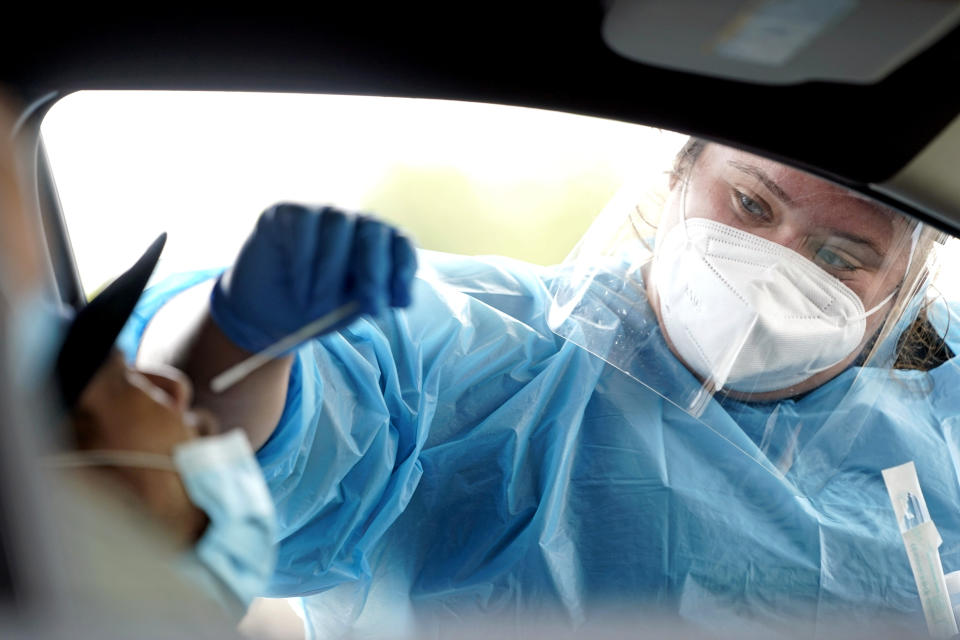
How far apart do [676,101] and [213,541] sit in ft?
1.51

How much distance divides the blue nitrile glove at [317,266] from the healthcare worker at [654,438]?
368 millimetres

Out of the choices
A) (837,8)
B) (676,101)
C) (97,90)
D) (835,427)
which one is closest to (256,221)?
(97,90)

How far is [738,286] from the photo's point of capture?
1001mm

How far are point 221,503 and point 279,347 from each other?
0.13m

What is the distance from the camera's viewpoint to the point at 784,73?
0.56m

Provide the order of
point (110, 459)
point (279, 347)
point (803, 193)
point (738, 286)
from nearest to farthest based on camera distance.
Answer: point (110, 459) → point (279, 347) → point (803, 193) → point (738, 286)

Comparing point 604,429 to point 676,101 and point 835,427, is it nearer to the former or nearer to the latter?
point 835,427

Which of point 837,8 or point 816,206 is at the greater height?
point 837,8

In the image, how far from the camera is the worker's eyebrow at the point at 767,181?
36.4 inches

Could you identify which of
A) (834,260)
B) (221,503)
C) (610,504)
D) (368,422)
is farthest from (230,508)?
(834,260)

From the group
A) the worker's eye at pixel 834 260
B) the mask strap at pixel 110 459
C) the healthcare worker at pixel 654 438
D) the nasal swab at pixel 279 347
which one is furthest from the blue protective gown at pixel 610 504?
the mask strap at pixel 110 459

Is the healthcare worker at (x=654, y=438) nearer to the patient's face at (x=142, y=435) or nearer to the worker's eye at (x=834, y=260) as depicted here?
the worker's eye at (x=834, y=260)

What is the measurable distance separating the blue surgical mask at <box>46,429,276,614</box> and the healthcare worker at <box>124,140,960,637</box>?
1.34 ft

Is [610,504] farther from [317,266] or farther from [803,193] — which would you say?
[317,266]
